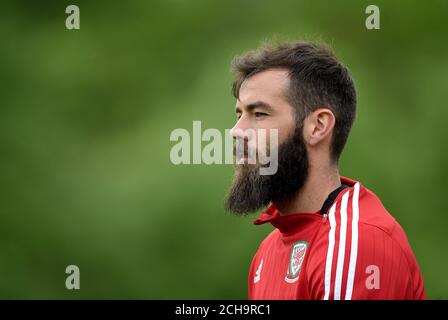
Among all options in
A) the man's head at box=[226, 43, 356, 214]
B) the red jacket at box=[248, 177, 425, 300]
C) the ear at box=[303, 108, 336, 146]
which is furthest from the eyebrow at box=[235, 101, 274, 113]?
the red jacket at box=[248, 177, 425, 300]

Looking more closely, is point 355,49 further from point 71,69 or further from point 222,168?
point 71,69

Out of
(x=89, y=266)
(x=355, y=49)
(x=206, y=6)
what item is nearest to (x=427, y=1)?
(x=355, y=49)

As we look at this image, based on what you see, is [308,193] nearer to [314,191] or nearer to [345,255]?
[314,191]

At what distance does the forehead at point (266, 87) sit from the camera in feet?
6.13

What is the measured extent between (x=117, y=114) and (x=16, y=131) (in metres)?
0.90

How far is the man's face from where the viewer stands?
185 centimetres

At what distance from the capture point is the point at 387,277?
4.98ft

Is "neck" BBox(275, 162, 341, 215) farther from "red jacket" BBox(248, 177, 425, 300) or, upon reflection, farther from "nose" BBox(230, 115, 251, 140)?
"nose" BBox(230, 115, 251, 140)

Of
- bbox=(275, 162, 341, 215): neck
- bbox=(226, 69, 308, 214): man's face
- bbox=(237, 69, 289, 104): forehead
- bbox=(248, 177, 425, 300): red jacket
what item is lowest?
bbox=(248, 177, 425, 300): red jacket

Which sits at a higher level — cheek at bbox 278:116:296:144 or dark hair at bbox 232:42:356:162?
dark hair at bbox 232:42:356:162

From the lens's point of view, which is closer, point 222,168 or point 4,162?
point 222,168

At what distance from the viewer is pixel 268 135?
6.11 feet

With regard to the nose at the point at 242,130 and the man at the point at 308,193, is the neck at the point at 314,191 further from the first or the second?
the nose at the point at 242,130
